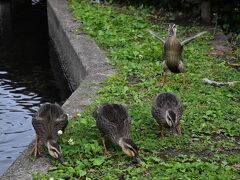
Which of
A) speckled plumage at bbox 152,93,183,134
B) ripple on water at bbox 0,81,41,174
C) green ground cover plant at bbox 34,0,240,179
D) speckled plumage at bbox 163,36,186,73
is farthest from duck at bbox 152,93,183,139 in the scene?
ripple on water at bbox 0,81,41,174

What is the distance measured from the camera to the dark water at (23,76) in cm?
930

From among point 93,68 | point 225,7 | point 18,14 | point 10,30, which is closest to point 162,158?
point 93,68

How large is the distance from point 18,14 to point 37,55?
5.91 m

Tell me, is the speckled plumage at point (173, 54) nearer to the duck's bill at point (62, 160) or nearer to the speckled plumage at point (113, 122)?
the speckled plumage at point (113, 122)

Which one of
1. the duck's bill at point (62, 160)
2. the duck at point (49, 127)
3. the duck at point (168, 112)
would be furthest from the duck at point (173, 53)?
the duck's bill at point (62, 160)

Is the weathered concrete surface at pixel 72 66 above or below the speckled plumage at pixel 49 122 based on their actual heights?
below

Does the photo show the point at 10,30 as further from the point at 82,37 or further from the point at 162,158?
the point at 162,158

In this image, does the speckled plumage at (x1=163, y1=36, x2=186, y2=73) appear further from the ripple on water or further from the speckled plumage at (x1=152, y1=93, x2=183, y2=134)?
the ripple on water

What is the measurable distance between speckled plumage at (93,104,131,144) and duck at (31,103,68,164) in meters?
0.44

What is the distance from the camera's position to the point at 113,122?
6.75m

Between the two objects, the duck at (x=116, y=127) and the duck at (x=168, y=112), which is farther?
the duck at (x=168, y=112)

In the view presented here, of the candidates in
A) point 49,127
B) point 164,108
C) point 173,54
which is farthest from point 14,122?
point 164,108

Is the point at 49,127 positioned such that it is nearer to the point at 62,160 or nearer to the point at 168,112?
the point at 62,160

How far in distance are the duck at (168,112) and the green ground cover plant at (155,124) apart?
0.14 m
